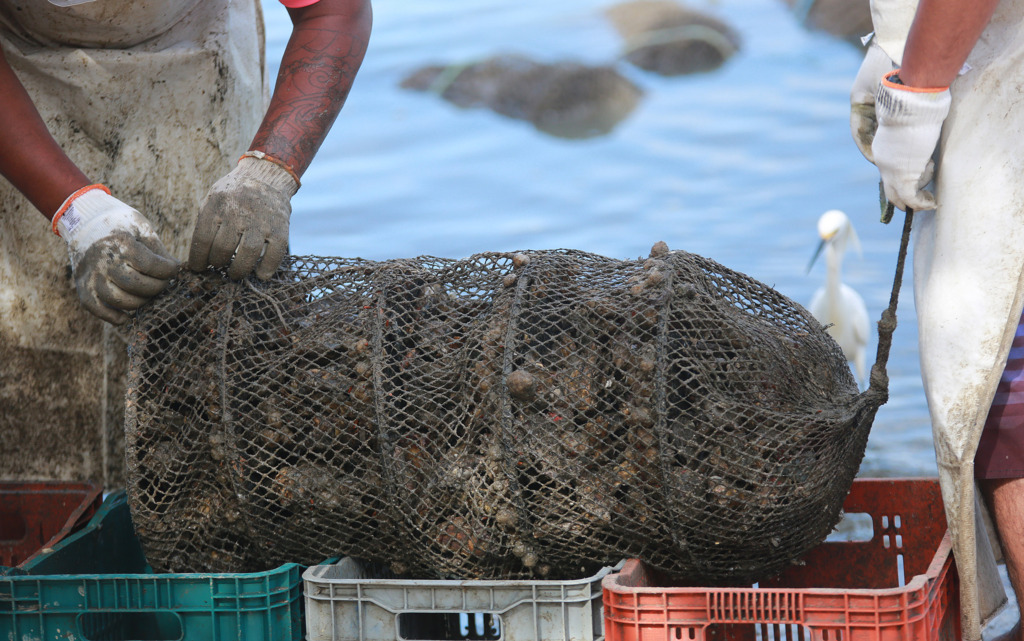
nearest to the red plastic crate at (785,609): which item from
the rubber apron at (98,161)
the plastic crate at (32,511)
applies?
the plastic crate at (32,511)

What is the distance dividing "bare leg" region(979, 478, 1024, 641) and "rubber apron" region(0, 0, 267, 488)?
2022mm

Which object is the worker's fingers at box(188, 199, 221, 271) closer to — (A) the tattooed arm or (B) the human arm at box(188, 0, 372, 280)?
(B) the human arm at box(188, 0, 372, 280)

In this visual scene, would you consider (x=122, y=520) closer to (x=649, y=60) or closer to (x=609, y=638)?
(x=609, y=638)

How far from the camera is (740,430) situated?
1848mm

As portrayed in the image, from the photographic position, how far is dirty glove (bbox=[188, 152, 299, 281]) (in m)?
2.09

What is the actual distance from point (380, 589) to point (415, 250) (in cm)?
630

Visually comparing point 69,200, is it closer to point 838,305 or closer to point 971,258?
point 971,258

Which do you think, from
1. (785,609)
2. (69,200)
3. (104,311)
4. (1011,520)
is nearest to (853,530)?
(1011,520)

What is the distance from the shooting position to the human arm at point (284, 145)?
2.10 meters

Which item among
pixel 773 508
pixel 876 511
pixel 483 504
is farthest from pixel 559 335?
pixel 876 511

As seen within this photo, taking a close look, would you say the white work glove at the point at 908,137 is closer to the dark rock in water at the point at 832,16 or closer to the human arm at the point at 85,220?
the human arm at the point at 85,220

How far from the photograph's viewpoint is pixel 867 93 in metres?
2.01

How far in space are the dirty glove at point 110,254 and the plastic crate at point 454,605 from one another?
0.71 m

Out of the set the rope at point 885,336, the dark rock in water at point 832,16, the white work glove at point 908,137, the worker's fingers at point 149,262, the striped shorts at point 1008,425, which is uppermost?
the dark rock in water at point 832,16
